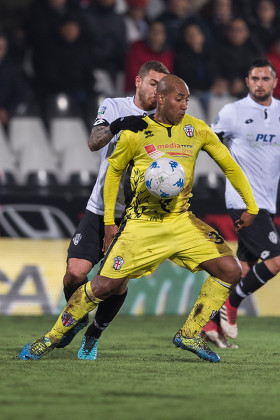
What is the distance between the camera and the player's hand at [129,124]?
6.16 m

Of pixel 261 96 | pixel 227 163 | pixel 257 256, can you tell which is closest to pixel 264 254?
pixel 257 256

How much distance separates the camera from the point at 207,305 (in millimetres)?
6426

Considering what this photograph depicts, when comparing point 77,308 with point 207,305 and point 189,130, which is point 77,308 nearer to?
point 207,305

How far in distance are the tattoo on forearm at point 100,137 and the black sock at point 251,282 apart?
263 centimetres

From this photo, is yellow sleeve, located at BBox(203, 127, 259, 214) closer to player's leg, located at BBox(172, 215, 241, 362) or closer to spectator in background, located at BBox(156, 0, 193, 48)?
player's leg, located at BBox(172, 215, 241, 362)

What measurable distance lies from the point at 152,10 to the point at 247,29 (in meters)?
1.71

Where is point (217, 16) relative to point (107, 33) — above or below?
above

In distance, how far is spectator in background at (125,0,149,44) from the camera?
1364 centimetres

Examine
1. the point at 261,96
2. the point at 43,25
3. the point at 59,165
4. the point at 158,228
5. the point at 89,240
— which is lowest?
the point at 59,165

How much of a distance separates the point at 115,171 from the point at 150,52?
688 cm

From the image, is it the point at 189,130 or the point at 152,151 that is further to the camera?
the point at 189,130

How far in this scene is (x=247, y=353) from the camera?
7.23 m

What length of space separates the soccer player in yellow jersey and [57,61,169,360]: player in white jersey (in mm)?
317

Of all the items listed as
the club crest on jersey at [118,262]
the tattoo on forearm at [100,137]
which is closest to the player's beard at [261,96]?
the tattoo on forearm at [100,137]
